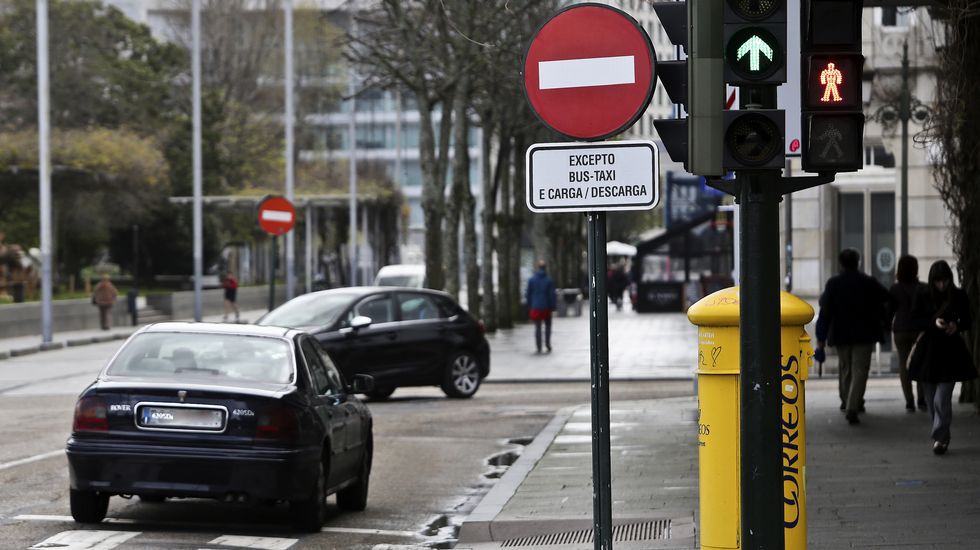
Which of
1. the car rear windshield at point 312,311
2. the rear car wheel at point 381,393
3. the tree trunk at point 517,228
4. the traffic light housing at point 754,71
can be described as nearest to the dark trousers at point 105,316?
the tree trunk at point 517,228

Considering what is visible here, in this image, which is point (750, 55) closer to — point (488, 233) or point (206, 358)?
point (206, 358)

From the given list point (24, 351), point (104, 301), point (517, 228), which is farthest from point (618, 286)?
point (24, 351)

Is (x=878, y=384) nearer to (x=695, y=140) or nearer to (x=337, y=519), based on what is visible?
(x=337, y=519)

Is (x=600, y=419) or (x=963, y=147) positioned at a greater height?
(x=963, y=147)

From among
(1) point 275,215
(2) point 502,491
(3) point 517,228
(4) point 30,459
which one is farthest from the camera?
(3) point 517,228

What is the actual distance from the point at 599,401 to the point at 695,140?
1.25 metres

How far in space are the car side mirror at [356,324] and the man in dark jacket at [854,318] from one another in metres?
6.39

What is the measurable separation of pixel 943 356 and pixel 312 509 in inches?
220

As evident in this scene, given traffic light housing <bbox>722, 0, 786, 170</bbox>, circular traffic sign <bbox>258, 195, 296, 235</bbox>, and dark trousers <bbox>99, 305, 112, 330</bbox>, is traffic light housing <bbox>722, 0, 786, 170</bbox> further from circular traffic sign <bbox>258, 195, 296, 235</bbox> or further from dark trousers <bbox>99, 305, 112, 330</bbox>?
dark trousers <bbox>99, 305, 112, 330</bbox>

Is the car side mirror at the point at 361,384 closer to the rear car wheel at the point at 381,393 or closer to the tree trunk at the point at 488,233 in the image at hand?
the rear car wheel at the point at 381,393

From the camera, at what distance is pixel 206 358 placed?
1105 centimetres

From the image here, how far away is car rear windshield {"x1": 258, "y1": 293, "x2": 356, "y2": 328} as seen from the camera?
21109 mm

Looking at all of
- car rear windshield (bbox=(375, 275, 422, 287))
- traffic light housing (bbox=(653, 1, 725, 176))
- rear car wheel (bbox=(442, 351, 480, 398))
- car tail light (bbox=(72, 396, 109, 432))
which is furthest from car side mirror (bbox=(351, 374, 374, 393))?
car rear windshield (bbox=(375, 275, 422, 287))

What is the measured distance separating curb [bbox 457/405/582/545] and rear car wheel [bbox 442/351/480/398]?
4.70 metres
